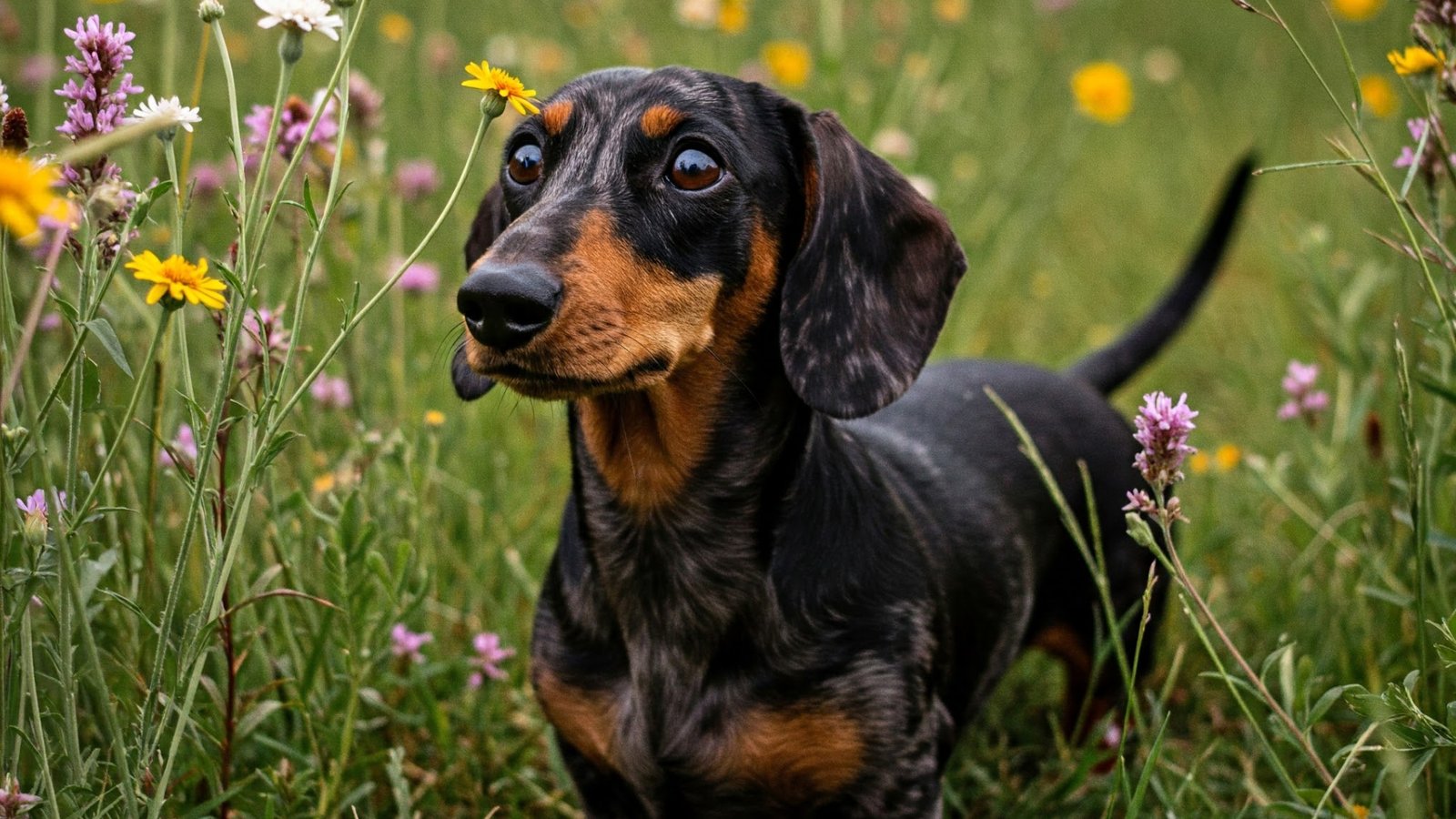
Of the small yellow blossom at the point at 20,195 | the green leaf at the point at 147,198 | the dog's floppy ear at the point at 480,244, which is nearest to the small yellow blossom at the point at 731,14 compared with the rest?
the dog's floppy ear at the point at 480,244

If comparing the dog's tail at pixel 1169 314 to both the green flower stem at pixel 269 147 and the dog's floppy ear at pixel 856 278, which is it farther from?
the green flower stem at pixel 269 147

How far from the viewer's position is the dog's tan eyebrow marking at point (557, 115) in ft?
7.43

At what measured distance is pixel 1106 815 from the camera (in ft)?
6.42

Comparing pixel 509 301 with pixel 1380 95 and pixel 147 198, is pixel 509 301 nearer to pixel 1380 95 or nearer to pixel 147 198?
pixel 147 198

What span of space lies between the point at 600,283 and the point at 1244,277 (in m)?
4.91

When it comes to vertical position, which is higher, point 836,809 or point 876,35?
point 876,35

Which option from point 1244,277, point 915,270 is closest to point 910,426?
point 915,270

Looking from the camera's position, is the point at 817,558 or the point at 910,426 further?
the point at 910,426

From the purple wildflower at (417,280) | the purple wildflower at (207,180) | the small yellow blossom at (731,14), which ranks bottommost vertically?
the purple wildflower at (417,280)

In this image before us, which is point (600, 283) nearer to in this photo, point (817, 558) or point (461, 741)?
point (817, 558)

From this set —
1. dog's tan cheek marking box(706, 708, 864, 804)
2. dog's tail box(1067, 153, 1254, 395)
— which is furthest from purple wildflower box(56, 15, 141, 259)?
dog's tail box(1067, 153, 1254, 395)

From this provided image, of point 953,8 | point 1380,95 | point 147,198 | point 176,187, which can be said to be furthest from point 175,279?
point 1380,95

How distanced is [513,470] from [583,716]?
4.93 feet

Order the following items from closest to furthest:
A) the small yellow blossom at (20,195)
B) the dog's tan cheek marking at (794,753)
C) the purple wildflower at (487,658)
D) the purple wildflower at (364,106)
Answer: the small yellow blossom at (20,195) < the dog's tan cheek marking at (794,753) < the purple wildflower at (487,658) < the purple wildflower at (364,106)
